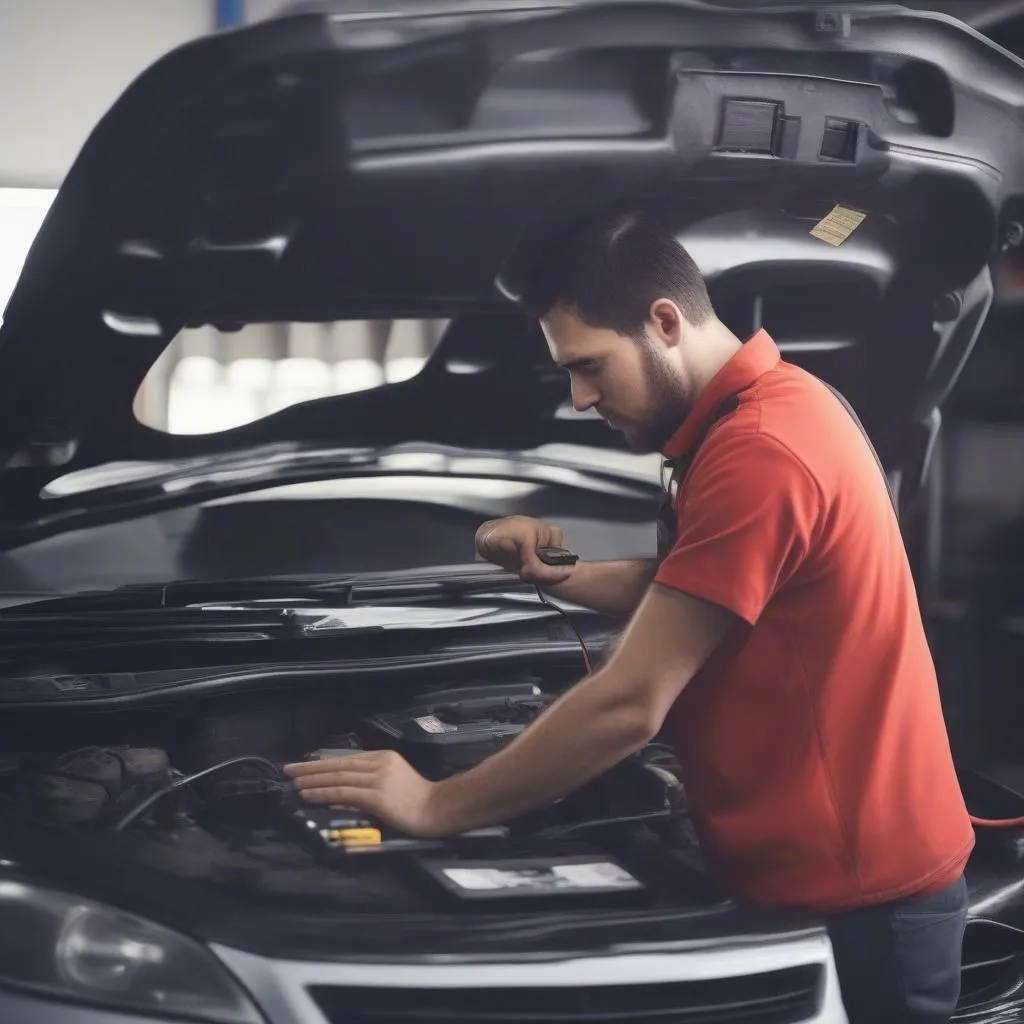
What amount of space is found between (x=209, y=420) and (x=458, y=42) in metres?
0.54

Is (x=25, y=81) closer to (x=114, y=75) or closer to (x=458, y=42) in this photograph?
(x=114, y=75)

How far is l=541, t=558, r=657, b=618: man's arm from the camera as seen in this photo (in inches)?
63.2

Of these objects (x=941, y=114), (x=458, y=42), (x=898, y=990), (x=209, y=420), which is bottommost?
(x=898, y=990)

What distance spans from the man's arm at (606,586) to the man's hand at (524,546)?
0.07 ft

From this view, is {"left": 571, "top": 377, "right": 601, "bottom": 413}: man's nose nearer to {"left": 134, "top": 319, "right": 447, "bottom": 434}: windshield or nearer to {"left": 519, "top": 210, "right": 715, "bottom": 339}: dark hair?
{"left": 519, "top": 210, "right": 715, "bottom": 339}: dark hair

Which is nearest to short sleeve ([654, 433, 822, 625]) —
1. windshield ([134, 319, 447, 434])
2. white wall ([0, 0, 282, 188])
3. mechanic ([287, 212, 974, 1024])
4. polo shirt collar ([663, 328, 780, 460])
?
mechanic ([287, 212, 974, 1024])

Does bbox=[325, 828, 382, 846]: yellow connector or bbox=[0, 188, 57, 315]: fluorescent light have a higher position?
bbox=[0, 188, 57, 315]: fluorescent light

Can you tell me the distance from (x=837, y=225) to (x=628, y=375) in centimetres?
47

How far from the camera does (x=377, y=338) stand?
1.55m

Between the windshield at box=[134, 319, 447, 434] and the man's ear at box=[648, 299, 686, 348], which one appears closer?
the man's ear at box=[648, 299, 686, 348]

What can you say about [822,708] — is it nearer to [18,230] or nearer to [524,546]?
[524,546]

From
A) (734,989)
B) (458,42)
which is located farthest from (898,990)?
(458,42)

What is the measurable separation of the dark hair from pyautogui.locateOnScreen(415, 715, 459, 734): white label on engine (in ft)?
1.68

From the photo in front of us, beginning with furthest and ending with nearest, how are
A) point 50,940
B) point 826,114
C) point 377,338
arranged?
point 377,338
point 826,114
point 50,940
